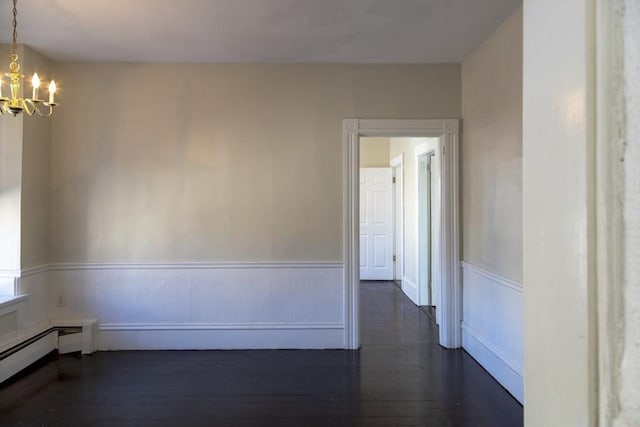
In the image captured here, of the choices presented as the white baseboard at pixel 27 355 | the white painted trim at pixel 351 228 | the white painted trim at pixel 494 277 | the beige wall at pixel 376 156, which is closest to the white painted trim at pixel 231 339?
the white painted trim at pixel 351 228

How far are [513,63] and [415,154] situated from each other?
2564 millimetres

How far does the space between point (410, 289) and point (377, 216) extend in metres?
1.72

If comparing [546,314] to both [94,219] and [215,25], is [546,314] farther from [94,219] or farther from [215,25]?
[94,219]

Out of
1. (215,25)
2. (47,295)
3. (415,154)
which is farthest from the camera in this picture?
(415,154)

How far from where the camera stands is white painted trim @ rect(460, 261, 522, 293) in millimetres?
2881

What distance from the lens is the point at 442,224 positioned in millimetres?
3879

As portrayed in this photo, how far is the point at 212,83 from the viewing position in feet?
12.7

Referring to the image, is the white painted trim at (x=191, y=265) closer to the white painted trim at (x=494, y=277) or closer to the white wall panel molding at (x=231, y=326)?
the white wall panel molding at (x=231, y=326)

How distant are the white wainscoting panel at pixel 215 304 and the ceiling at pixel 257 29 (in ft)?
6.35

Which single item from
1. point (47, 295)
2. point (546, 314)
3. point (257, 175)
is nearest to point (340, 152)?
point (257, 175)

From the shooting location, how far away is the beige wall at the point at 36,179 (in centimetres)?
347

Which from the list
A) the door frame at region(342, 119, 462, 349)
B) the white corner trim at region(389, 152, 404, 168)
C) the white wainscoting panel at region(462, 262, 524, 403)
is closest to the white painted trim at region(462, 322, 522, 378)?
the white wainscoting panel at region(462, 262, 524, 403)

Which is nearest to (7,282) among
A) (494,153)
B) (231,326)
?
(231,326)

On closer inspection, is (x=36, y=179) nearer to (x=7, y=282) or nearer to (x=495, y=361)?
(x=7, y=282)
